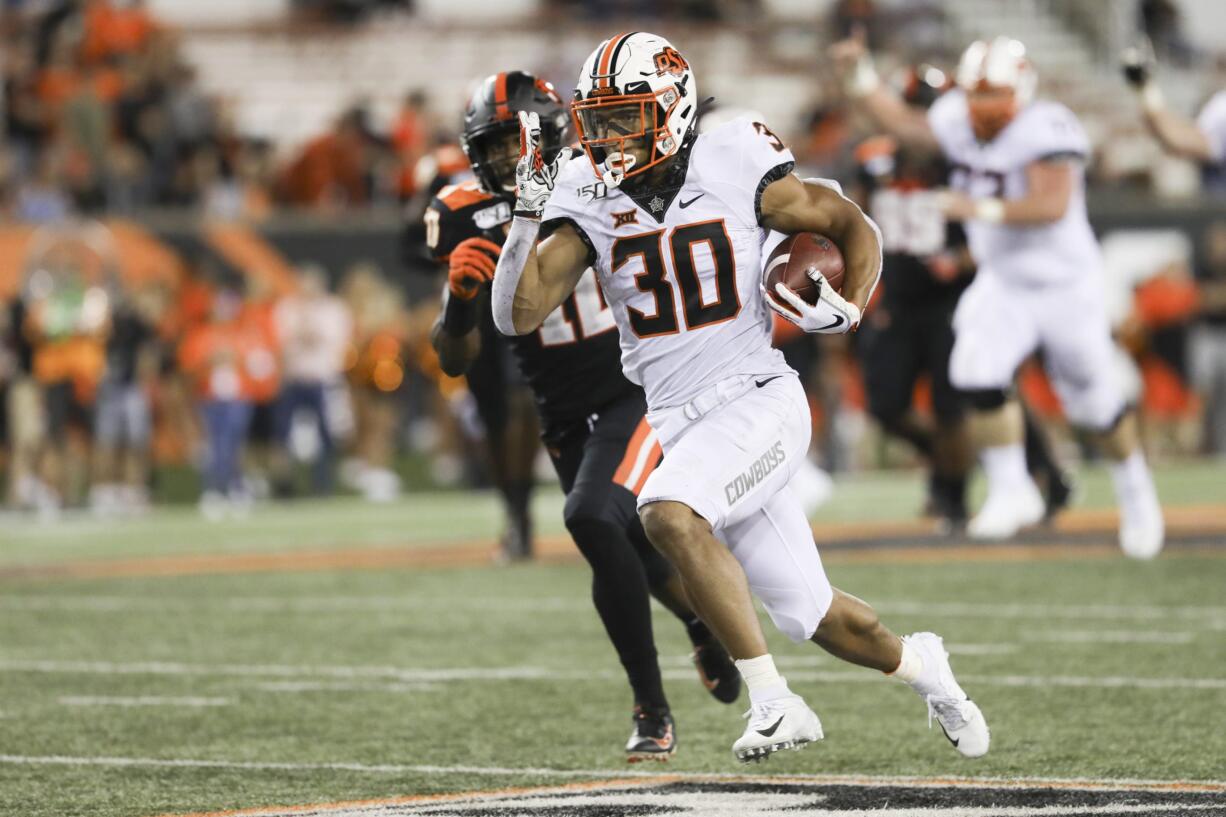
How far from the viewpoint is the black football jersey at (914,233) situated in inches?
410

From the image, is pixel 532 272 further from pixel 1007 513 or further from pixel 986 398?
pixel 1007 513

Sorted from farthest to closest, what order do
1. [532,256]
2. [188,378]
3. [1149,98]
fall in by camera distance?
[188,378], [1149,98], [532,256]

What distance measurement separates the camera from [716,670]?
19.1 feet

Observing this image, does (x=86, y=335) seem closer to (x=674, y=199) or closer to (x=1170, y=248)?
(x=1170, y=248)

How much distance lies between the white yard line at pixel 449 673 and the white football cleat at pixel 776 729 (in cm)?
187

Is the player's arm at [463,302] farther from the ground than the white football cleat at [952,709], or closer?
farther from the ground

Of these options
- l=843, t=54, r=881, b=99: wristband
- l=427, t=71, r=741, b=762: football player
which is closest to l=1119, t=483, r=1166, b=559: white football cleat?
l=843, t=54, r=881, b=99: wristband

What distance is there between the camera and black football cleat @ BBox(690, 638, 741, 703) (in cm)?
581

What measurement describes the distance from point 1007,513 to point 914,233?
1.46 meters

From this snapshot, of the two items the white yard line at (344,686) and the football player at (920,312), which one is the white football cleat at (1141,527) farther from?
the white yard line at (344,686)

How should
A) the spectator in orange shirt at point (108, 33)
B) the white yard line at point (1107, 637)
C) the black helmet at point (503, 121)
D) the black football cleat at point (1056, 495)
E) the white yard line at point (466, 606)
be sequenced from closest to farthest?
the black helmet at point (503, 121)
the white yard line at point (1107, 637)
the white yard line at point (466, 606)
the black football cleat at point (1056, 495)
the spectator in orange shirt at point (108, 33)

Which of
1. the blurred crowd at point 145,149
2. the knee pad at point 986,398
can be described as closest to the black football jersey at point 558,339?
the knee pad at point 986,398

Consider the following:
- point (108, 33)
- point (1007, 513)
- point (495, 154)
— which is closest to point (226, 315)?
point (108, 33)

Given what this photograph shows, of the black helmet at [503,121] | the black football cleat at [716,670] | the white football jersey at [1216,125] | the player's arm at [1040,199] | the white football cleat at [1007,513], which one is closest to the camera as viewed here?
the black helmet at [503,121]
